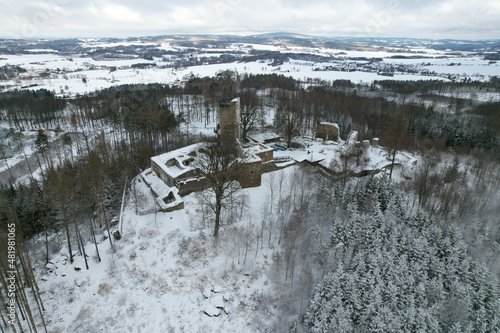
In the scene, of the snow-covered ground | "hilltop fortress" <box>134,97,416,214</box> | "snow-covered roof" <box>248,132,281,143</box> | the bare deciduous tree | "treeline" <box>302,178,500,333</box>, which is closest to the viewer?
"treeline" <box>302,178,500,333</box>

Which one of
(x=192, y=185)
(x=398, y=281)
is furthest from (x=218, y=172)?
(x=398, y=281)

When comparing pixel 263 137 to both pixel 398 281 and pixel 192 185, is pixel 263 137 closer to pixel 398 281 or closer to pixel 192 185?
pixel 192 185

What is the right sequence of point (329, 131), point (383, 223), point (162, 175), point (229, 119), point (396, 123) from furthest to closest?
point (329, 131) → point (396, 123) → point (229, 119) → point (162, 175) → point (383, 223)

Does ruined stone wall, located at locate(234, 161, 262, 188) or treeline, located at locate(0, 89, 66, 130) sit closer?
ruined stone wall, located at locate(234, 161, 262, 188)

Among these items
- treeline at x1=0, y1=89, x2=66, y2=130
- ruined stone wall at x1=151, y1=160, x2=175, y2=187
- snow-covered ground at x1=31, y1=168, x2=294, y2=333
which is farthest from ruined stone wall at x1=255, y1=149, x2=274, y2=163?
treeline at x1=0, y1=89, x2=66, y2=130

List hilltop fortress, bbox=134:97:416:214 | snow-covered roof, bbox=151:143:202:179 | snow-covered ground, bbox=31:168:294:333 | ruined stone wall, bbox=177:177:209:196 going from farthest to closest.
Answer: snow-covered roof, bbox=151:143:202:179 < ruined stone wall, bbox=177:177:209:196 < hilltop fortress, bbox=134:97:416:214 < snow-covered ground, bbox=31:168:294:333

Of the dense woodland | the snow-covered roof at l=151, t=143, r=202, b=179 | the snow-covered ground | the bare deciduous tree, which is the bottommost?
the snow-covered ground

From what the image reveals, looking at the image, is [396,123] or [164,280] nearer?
[164,280]

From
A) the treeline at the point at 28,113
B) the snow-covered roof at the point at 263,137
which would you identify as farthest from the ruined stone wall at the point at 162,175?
the treeline at the point at 28,113

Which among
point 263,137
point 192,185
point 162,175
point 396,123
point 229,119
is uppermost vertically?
point 229,119

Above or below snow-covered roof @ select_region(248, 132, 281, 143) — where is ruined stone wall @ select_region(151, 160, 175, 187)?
above

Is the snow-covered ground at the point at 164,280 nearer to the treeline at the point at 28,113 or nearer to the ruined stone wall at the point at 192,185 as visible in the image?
the ruined stone wall at the point at 192,185

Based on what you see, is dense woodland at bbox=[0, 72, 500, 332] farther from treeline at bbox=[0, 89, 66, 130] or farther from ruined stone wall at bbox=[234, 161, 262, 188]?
treeline at bbox=[0, 89, 66, 130]
